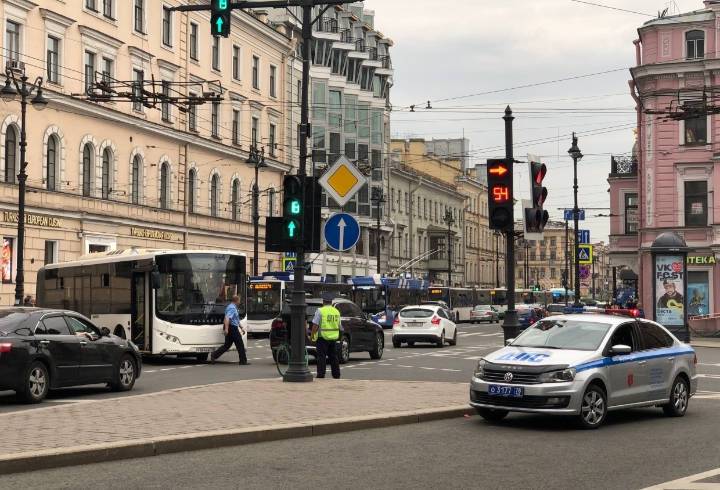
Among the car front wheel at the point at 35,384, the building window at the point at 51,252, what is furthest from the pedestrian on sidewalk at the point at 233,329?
the building window at the point at 51,252

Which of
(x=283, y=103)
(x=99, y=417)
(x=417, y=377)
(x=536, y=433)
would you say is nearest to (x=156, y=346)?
(x=417, y=377)

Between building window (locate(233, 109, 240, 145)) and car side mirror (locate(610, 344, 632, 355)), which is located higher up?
building window (locate(233, 109, 240, 145))

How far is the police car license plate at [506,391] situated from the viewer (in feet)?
44.9

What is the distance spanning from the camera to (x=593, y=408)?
46.1 ft

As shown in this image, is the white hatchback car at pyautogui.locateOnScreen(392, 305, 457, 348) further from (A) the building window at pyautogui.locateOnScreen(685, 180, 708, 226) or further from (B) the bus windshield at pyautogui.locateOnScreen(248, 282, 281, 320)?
(A) the building window at pyautogui.locateOnScreen(685, 180, 708, 226)

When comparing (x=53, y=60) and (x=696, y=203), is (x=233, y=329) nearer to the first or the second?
(x=53, y=60)

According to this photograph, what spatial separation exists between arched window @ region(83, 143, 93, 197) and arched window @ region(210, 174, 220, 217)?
1265 cm

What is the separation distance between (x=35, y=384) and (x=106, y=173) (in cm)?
3213

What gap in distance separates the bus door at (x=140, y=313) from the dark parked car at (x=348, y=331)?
3175 millimetres

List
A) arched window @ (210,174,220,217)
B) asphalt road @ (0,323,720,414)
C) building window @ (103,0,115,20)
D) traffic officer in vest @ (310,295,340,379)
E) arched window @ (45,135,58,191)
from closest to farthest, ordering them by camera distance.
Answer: asphalt road @ (0,323,720,414) < traffic officer in vest @ (310,295,340,379) < arched window @ (45,135,58,191) < building window @ (103,0,115,20) < arched window @ (210,174,220,217)

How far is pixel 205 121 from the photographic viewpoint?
5756cm

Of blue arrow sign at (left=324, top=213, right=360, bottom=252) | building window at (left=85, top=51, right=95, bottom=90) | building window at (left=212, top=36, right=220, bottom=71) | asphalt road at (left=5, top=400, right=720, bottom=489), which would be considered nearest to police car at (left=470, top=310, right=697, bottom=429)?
asphalt road at (left=5, top=400, right=720, bottom=489)

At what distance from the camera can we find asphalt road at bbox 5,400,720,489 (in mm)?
9695

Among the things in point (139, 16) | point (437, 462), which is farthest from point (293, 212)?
point (139, 16)
